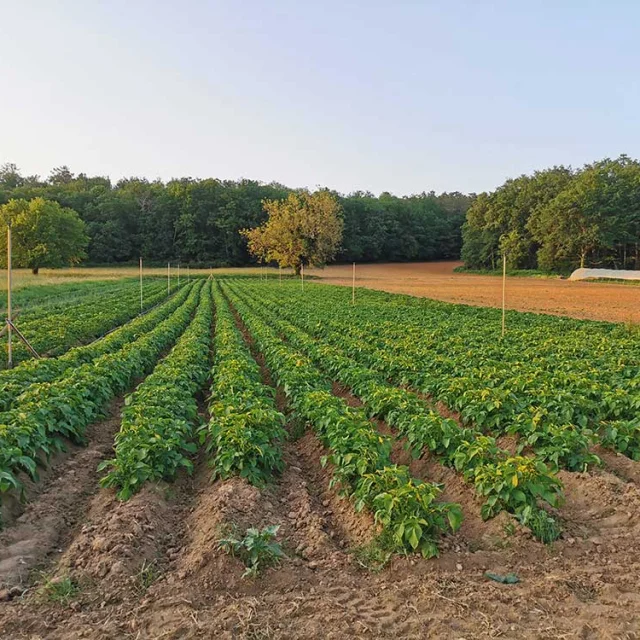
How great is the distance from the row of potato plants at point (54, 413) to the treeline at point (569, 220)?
71.3 m

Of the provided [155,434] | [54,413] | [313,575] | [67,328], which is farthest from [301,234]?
[313,575]

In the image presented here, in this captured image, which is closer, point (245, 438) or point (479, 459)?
point (479, 459)

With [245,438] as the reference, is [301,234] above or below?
above

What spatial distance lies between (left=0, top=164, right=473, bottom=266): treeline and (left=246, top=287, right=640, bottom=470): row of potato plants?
8194 cm

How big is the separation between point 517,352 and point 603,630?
31.4ft

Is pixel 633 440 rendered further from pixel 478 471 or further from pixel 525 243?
pixel 525 243

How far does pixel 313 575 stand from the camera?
13.8 feet

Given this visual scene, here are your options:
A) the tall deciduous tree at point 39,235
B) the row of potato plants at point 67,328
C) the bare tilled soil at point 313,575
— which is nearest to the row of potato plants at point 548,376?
the bare tilled soil at point 313,575

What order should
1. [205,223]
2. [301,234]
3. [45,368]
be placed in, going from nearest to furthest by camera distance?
[45,368] → [301,234] → [205,223]

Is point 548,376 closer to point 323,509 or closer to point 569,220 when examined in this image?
point 323,509

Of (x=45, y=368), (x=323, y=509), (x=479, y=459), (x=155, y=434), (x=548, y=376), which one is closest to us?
(x=479, y=459)

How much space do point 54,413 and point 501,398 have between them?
6.26 metres

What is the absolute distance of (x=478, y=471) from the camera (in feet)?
17.1

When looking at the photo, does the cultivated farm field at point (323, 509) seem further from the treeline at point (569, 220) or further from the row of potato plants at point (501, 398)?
the treeline at point (569, 220)
